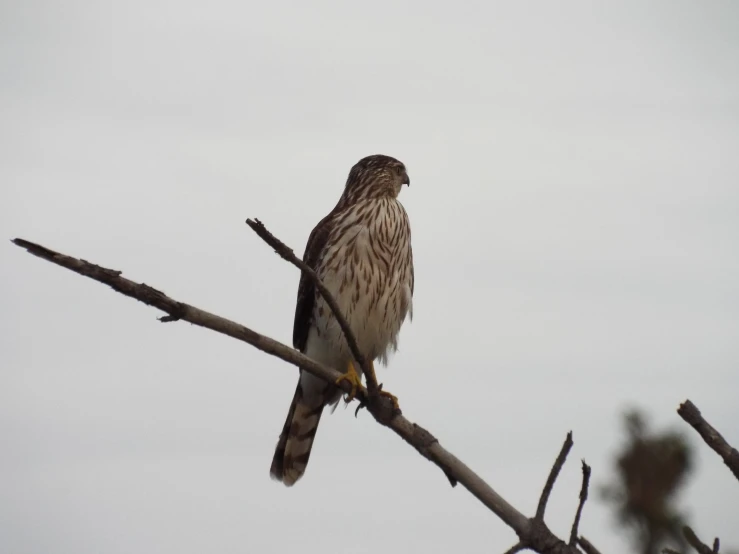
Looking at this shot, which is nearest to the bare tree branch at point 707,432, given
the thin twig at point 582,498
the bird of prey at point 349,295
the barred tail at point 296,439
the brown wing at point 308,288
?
the thin twig at point 582,498

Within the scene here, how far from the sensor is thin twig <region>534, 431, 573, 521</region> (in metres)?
3.00

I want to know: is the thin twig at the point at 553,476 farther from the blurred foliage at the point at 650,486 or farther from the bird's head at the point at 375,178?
the bird's head at the point at 375,178

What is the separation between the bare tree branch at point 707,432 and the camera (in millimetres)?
2477

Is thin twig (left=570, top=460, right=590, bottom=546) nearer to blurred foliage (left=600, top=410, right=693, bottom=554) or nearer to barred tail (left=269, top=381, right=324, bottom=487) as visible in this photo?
blurred foliage (left=600, top=410, right=693, bottom=554)

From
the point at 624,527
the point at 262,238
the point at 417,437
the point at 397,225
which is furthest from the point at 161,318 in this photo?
the point at 397,225

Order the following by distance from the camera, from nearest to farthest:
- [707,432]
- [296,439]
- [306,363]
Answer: [707,432] < [306,363] < [296,439]

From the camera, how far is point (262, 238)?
309 cm

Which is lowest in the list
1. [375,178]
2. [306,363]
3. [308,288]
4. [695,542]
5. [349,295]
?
[695,542]

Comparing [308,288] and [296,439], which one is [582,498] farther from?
[296,439]

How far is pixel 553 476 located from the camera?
3043 mm

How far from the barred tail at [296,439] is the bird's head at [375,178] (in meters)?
1.40

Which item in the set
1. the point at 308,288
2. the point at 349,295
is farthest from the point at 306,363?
the point at 308,288

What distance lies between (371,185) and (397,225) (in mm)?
607

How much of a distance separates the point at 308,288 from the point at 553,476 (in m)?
3.48
